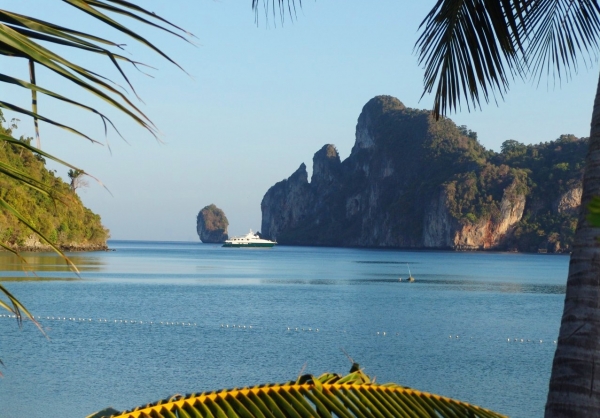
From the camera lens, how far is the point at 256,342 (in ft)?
71.4

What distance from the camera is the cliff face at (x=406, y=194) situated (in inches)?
4978

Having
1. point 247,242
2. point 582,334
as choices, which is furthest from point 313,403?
point 247,242

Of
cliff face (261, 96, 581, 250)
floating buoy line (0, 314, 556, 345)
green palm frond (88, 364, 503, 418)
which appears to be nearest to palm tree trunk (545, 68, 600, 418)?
green palm frond (88, 364, 503, 418)

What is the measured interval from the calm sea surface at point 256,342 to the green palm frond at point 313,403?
6.27 meters

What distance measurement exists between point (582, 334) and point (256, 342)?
784 inches

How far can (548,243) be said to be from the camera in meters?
129

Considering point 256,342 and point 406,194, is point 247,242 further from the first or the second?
point 256,342

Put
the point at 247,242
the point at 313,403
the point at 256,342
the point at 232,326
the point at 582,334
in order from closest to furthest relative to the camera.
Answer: the point at 313,403 < the point at 582,334 < the point at 256,342 < the point at 232,326 < the point at 247,242

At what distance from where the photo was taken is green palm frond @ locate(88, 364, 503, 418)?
1.55 metres

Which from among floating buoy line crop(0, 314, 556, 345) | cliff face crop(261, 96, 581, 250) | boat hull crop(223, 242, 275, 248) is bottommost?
floating buoy line crop(0, 314, 556, 345)

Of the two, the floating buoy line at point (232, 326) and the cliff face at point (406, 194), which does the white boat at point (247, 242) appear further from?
the floating buoy line at point (232, 326)

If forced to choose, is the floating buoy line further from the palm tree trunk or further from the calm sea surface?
the palm tree trunk

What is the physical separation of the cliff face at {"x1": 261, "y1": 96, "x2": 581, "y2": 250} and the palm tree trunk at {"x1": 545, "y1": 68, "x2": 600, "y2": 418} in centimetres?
11316

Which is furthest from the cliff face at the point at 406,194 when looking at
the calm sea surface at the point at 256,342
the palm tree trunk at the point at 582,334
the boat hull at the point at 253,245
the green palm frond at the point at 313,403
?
the green palm frond at the point at 313,403
